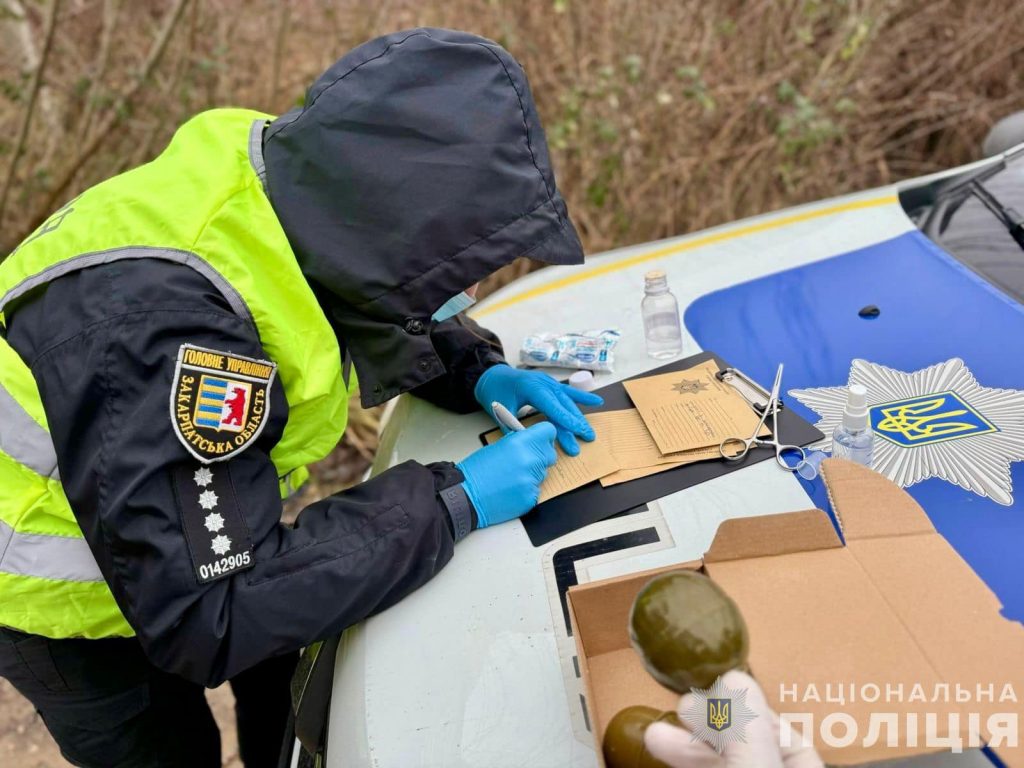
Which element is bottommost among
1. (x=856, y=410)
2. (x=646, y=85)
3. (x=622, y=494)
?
(x=622, y=494)

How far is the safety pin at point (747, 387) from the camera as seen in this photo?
1.53m

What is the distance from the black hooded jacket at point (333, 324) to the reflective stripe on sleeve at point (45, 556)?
0.14m

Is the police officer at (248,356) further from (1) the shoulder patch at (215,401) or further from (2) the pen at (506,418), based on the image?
(2) the pen at (506,418)

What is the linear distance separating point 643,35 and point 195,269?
12.2 ft

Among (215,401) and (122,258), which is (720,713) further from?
(122,258)

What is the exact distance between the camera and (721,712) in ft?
2.51

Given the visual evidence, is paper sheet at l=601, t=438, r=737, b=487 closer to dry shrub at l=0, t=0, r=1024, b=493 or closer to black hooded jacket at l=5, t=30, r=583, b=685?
black hooded jacket at l=5, t=30, r=583, b=685

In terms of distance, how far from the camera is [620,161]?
4.18 m

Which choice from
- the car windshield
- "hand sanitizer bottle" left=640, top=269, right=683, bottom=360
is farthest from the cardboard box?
the car windshield

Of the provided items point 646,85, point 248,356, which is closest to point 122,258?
point 248,356

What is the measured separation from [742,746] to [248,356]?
83 cm

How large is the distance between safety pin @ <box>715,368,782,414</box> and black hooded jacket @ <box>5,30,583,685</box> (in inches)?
18.8

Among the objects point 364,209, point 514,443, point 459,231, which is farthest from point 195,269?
point 514,443

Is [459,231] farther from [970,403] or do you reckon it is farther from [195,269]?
[970,403]
